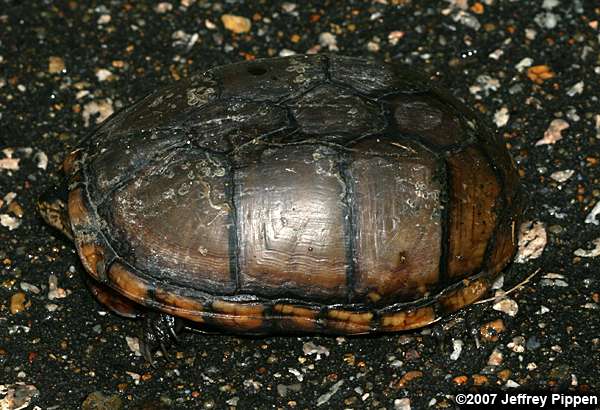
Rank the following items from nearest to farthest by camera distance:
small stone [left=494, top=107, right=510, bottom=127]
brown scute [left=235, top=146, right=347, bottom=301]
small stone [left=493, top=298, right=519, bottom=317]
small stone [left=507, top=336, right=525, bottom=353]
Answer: brown scute [left=235, top=146, right=347, bottom=301]
small stone [left=507, top=336, right=525, bottom=353]
small stone [left=493, top=298, right=519, bottom=317]
small stone [left=494, top=107, right=510, bottom=127]

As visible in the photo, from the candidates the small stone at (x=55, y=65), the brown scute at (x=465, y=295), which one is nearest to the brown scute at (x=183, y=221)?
the brown scute at (x=465, y=295)

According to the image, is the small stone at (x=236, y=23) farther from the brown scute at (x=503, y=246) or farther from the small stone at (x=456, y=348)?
the small stone at (x=456, y=348)

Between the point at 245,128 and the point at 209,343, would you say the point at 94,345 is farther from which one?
the point at 245,128

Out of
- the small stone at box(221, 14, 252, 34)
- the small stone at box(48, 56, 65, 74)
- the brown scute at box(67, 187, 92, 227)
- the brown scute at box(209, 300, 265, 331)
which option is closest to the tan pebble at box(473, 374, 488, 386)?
the brown scute at box(209, 300, 265, 331)

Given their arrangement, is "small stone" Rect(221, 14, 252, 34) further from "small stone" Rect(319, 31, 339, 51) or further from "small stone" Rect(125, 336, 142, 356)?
"small stone" Rect(125, 336, 142, 356)

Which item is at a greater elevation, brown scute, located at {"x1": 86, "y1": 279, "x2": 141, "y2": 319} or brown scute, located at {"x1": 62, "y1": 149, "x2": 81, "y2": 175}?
brown scute, located at {"x1": 62, "y1": 149, "x2": 81, "y2": 175}

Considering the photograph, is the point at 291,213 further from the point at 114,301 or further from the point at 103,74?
the point at 103,74

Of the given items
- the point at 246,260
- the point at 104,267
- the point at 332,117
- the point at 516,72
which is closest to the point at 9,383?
the point at 104,267
